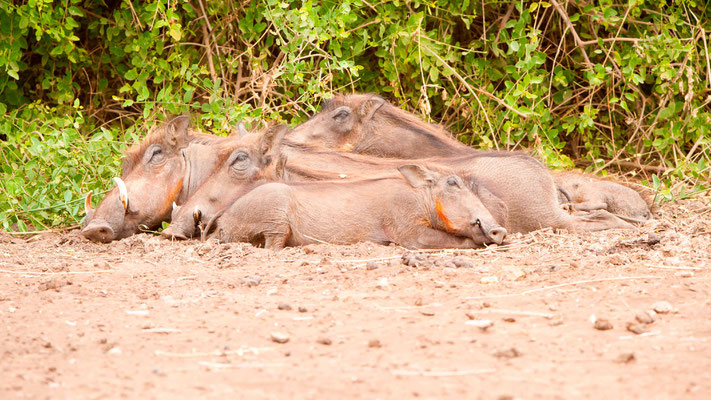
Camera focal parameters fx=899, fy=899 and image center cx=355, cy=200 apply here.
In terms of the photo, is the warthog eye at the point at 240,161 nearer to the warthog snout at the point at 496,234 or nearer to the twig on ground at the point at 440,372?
the warthog snout at the point at 496,234

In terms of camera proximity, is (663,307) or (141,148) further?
(141,148)

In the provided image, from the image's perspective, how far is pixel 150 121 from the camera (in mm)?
7094

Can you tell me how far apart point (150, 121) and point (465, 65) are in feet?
8.47

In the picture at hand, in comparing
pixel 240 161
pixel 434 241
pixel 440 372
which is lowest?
pixel 434 241

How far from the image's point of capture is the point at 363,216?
17.0 ft

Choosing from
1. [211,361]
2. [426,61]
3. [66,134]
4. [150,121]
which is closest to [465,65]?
[426,61]

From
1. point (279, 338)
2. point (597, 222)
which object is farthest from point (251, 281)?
point (597, 222)

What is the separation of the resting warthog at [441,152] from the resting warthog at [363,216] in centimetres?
34

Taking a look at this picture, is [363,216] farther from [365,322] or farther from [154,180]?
[365,322]

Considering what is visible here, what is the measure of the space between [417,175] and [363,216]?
411 millimetres

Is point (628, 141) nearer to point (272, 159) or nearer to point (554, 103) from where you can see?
point (554, 103)

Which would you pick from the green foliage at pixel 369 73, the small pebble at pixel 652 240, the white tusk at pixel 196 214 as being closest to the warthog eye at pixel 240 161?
the white tusk at pixel 196 214

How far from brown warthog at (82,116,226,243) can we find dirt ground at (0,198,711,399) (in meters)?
0.72

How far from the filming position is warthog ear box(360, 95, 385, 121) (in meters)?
6.46
